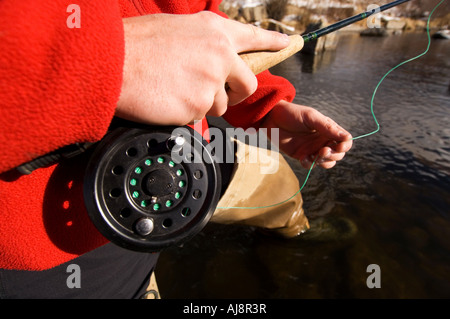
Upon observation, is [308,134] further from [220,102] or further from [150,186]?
[150,186]

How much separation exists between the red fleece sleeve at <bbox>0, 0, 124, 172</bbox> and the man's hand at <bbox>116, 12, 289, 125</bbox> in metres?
0.04

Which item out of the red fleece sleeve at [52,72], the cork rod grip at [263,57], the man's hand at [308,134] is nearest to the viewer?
the red fleece sleeve at [52,72]

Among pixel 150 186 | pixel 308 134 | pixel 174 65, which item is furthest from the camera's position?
pixel 308 134

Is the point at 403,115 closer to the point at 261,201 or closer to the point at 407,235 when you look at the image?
the point at 407,235

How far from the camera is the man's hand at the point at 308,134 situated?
46.9 inches

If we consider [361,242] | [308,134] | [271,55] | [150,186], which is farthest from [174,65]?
[361,242]

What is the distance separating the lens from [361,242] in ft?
6.56

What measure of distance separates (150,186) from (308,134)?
0.92 m

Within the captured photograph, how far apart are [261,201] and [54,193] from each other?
4.12 feet

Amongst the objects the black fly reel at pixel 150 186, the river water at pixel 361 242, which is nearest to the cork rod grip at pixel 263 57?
the black fly reel at pixel 150 186

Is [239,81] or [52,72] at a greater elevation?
[52,72]

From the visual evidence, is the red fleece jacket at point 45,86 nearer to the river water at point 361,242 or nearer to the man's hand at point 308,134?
the man's hand at point 308,134

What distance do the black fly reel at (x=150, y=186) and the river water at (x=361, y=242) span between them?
119 centimetres
